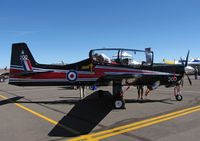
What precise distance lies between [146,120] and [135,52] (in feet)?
12.9

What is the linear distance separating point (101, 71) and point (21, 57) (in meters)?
4.68

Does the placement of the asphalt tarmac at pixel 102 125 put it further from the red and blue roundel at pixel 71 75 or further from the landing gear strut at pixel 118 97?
the red and blue roundel at pixel 71 75

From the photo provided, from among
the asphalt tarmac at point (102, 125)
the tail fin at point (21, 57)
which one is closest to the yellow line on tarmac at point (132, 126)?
the asphalt tarmac at point (102, 125)

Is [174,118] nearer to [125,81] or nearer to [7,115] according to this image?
[125,81]

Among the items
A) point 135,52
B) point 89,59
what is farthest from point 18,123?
point 135,52

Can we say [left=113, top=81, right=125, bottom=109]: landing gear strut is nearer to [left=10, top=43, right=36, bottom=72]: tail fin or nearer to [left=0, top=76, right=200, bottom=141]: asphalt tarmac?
[left=0, top=76, right=200, bottom=141]: asphalt tarmac

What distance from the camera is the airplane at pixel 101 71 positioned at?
759 cm

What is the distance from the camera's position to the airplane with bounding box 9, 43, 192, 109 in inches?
299

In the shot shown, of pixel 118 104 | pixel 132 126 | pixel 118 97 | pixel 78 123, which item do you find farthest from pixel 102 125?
pixel 118 97

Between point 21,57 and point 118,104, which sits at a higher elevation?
point 21,57

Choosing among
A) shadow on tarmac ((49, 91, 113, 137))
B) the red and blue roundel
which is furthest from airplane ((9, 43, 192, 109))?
shadow on tarmac ((49, 91, 113, 137))

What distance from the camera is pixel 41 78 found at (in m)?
8.32

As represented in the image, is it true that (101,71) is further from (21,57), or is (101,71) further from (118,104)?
(21,57)

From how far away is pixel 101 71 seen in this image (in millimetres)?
7668
